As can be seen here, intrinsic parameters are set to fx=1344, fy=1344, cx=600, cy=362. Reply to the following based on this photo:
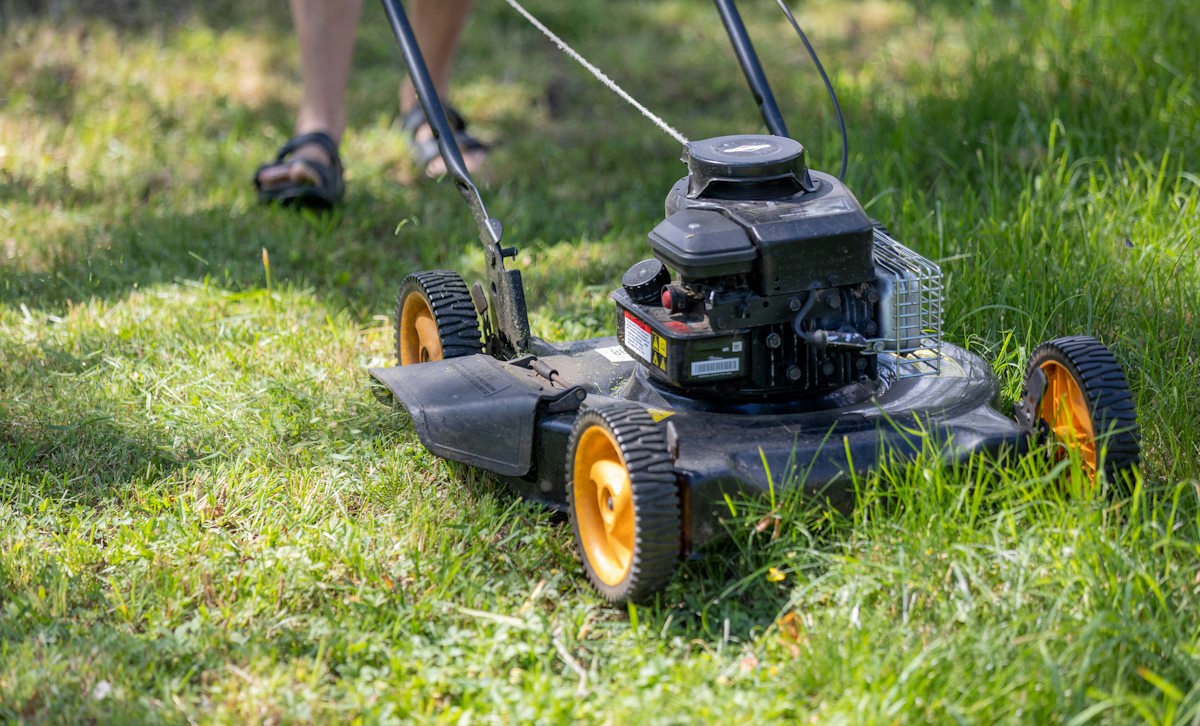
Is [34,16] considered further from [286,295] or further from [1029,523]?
[1029,523]

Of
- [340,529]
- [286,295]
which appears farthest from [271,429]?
[286,295]

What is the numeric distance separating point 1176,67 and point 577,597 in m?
2.62

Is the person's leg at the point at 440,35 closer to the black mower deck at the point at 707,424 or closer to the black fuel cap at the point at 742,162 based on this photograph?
the black mower deck at the point at 707,424

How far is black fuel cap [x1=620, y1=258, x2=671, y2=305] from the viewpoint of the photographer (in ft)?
7.35

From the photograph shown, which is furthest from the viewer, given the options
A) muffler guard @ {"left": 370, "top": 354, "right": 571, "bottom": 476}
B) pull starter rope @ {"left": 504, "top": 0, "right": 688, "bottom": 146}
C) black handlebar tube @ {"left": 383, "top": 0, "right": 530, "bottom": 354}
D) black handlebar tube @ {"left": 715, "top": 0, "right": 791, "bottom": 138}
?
black handlebar tube @ {"left": 715, "top": 0, "right": 791, "bottom": 138}

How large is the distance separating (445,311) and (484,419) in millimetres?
411

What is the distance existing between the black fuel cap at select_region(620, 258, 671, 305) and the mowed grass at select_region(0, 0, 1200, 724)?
0.40 meters

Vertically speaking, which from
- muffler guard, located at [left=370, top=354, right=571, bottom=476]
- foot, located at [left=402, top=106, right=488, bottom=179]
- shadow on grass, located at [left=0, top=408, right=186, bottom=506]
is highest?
foot, located at [left=402, top=106, right=488, bottom=179]

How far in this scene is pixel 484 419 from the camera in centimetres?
222

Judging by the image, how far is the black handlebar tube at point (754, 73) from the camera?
268 cm

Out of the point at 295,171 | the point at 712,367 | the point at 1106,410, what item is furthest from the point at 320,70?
the point at 1106,410

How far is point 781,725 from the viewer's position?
1701mm

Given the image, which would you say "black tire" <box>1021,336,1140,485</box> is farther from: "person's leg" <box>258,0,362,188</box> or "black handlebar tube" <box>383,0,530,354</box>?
"person's leg" <box>258,0,362,188</box>

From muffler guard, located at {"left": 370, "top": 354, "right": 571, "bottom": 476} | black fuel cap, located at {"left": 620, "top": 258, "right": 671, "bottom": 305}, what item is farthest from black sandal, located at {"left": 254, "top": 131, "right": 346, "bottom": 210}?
black fuel cap, located at {"left": 620, "top": 258, "right": 671, "bottom": 305}
